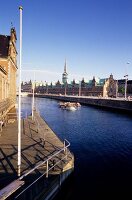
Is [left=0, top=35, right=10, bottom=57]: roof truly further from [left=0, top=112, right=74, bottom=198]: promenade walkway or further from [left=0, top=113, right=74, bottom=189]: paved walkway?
[left=0, top=112, right=74, bottom=198]: promenade walkway

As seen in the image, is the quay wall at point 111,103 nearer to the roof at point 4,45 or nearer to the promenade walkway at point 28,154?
the roof at point 4,45

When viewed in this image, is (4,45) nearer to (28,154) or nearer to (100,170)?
(28,154)

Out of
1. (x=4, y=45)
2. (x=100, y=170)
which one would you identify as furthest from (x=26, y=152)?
(x=4, y=45)

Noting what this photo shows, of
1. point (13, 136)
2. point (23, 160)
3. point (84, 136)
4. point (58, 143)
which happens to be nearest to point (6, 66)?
point (84, 136)

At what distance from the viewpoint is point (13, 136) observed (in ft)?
99.5

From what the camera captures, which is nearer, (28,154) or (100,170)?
(28,154)

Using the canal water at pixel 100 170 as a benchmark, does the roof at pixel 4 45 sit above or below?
above

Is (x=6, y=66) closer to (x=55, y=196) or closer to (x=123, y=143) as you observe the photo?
(x=123, y=143)

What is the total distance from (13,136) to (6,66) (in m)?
35.0

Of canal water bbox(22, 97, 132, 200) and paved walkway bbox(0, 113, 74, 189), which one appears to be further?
canal water bbox(22, 97, 132, 200)

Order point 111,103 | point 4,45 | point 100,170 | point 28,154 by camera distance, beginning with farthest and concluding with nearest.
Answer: point 111,103 → point 4,45 → point 100,170 → point 28,154

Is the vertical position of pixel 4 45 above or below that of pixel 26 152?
above

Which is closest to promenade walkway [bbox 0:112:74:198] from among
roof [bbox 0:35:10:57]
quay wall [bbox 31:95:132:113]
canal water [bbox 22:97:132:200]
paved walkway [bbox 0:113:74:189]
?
paved walkway [bbox 0:113:74:189]

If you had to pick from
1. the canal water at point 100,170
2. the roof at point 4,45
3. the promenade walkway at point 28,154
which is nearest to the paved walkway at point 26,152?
the promenade walkway at point 28,154
